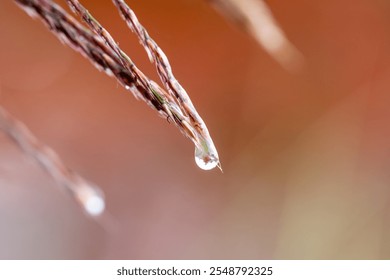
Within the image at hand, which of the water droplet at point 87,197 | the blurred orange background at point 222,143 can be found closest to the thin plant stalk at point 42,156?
the water droplet at point 87,197

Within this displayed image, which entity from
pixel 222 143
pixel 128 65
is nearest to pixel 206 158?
pixel 128 65

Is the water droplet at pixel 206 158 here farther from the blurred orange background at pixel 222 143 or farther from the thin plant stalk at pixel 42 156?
the blurred orange background at pixel 222 143

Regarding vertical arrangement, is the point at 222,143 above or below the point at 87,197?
above

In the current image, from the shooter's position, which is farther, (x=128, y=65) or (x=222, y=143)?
(x=222, y=143)

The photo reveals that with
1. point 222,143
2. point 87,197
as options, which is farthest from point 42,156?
point 222,143

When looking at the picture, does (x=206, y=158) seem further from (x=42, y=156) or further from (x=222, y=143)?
(x=222, y=143)

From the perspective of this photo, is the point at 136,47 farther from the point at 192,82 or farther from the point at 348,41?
the point at 348,41

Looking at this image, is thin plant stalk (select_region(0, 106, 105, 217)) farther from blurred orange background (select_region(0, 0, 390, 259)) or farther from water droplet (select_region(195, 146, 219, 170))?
blurred orange background (select_region(0, 0, 390, 259))

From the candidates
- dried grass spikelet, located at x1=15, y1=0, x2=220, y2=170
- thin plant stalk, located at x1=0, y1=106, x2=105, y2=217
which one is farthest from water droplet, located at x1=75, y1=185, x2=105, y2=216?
dried grass spikelet, located at x1=15, y1=0, x2=220, y2=170
